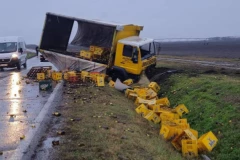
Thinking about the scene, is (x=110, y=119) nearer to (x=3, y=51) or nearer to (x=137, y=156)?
(x=137, y=156)

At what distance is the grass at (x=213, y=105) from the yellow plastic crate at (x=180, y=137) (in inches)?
38.0

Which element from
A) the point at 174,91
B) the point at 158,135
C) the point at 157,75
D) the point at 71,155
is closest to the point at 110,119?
the point at 158,135

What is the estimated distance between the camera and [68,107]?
1166 centimetres

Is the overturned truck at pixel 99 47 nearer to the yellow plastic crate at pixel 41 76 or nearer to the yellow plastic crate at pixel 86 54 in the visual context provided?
the yellow plastic crate at pixel 86 54

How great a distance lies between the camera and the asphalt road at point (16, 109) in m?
8.19

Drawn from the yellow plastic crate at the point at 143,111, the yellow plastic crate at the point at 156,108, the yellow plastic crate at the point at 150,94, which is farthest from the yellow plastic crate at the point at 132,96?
the yellow plastic crate at the point at 143,111

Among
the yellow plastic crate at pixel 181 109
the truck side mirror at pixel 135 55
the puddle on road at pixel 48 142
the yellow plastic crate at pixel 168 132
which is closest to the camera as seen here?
the puddle on road at pixel 48 142

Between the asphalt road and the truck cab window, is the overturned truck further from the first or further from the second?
the asphalt road

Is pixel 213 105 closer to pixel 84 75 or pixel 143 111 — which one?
pixel 143 111

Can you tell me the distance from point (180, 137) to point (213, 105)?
12.8 feet

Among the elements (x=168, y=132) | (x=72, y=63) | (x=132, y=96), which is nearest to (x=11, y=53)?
(x=72, y=63)

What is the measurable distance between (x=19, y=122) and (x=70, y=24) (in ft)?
43.6

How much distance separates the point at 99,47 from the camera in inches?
806

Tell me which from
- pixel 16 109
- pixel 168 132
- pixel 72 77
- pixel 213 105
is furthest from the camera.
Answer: pixel 72 77
